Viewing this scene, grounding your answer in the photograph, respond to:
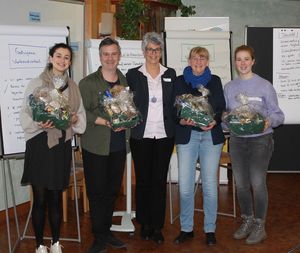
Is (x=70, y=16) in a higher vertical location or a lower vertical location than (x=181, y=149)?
higher

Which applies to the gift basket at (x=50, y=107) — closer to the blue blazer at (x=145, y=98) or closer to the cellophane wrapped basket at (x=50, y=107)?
the cellophane wrapped basket at (x=50, y=107)

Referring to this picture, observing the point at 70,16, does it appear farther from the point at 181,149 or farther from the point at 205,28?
the point at 181,149

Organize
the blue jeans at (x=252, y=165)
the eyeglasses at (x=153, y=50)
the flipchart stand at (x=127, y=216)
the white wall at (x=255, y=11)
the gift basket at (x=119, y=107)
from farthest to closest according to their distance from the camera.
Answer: the white wall at (x=255, y=11) → the flipchart stand at (x=127, y=216) → the blue jeans at (x=252, y=165) → the eyeglasses at (x=153, y=50) → the gift basket at (x=119, y=107)

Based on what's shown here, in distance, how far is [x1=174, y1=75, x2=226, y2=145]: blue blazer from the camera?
3506 mm

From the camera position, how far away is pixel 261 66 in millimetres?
5492

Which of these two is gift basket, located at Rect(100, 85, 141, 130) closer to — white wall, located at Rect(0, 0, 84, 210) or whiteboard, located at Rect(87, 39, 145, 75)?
whiteboard, located at Rect(87, 39, 145, 75)

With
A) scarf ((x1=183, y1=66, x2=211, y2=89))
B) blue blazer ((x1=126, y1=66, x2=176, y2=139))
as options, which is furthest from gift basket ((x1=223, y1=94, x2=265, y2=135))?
blue blazer ((x1=126, y1=66, x2=176, y2=139))

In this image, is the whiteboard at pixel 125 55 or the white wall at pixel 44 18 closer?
the whiteboard at pixel 125 55

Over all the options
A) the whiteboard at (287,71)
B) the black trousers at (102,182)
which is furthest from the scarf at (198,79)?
the whiteboard at (287,71)

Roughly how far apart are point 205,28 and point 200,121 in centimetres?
203

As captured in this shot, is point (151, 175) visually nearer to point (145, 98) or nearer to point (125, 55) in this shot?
point (145, 98)

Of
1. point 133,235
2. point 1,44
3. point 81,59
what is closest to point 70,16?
point 81,59

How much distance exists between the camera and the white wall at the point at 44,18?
4.32 meters

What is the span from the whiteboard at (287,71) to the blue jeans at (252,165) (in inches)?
76.3
